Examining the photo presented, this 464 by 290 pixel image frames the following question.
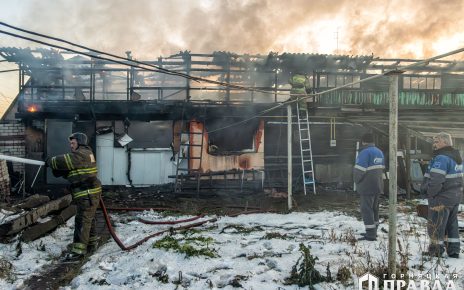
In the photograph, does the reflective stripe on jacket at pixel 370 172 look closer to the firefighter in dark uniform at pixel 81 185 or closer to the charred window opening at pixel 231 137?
the firefighter in dark uniform at pixel 81 185

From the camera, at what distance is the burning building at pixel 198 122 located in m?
12.2

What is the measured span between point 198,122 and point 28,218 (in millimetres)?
7138

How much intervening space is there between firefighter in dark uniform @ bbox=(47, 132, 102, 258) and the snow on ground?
372mm

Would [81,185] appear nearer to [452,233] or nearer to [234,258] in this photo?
[234,258]

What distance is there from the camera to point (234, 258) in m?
5.23

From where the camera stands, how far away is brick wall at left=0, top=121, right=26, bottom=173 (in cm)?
1238

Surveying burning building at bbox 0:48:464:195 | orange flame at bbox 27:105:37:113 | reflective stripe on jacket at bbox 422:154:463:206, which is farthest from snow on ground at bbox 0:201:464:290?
orange flame at bbox 27:105:37:113

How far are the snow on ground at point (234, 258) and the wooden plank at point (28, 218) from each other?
260 millimetres

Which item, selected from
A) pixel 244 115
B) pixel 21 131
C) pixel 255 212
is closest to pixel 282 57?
pixel 244 115

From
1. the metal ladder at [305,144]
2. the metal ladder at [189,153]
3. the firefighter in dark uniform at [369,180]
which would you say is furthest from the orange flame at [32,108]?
the firefighter in dark uniform at [369,180]

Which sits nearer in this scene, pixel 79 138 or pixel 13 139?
pixel 79 138

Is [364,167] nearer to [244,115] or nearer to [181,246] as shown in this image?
[181,246]

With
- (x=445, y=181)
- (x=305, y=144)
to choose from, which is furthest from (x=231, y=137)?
(x=445, y=181)

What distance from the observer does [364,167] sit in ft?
21.2
